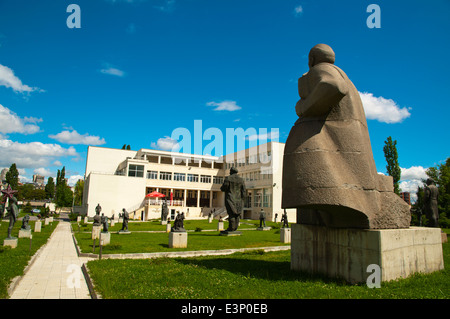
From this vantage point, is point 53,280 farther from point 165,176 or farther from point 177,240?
point 165,176

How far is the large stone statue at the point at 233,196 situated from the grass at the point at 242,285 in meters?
10.9

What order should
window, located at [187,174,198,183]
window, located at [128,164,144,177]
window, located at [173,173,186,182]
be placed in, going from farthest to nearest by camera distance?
window, located at [187,174,198,183] → window, located at [173,173,186,182] → window, located at [128,164,144,177]

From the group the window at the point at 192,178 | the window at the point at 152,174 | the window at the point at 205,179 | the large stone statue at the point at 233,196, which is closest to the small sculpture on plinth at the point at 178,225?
the large stone statue at the point at 233,196

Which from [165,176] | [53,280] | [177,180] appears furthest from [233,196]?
[177,180]

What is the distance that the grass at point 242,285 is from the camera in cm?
469

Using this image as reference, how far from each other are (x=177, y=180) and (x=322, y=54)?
49712mm

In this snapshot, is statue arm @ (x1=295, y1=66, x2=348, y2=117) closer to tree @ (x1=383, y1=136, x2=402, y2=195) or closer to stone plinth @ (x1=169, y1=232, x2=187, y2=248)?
stone plinth @ (x1=169, y1=232, x2=187, y2=248)

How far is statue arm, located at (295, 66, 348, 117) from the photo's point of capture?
5504 mm

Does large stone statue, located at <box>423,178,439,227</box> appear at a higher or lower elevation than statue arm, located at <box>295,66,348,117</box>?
lower

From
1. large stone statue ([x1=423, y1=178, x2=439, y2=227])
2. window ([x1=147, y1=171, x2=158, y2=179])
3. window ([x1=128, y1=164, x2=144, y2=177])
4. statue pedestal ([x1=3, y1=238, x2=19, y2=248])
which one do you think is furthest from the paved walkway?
window ([x1=147, y1=171, x2=158, y2=179])

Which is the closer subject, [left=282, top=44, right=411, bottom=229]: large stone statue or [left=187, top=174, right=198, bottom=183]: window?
[left=282, top=44, right=411, bottom=229]: large stone statue

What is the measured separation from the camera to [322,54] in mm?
6293

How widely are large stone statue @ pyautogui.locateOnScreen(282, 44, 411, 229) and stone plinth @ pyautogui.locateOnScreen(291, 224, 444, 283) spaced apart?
25 centimetres
